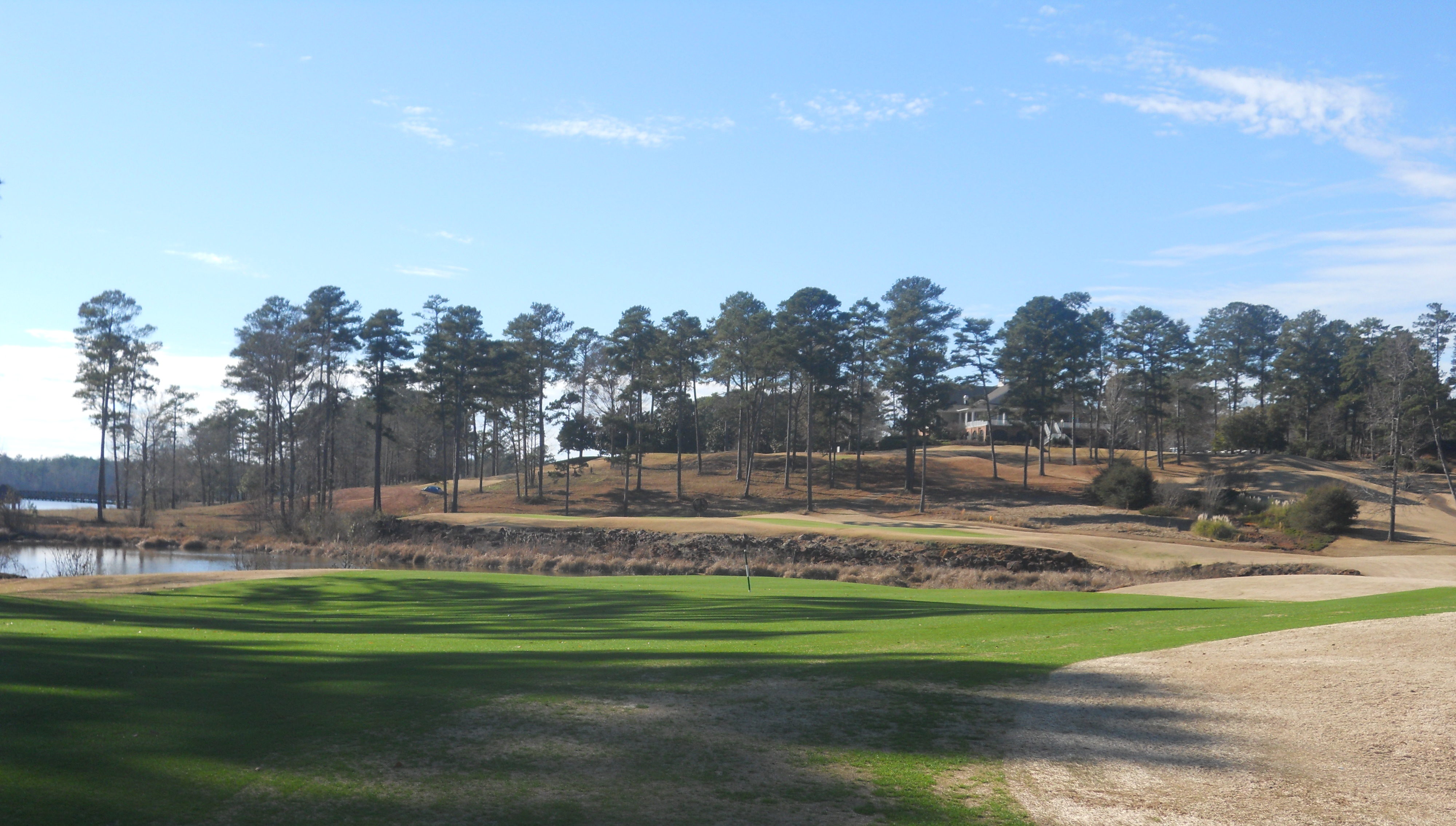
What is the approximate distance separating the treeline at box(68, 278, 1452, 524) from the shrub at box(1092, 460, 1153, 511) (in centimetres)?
973

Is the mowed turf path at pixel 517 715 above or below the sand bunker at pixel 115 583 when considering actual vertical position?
above

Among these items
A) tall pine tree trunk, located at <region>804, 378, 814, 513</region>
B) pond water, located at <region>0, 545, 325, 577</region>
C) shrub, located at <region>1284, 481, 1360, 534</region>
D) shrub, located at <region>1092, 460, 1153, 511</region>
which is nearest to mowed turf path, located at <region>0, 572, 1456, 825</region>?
pond water, located at <region>0, 545, 325, 577</region>

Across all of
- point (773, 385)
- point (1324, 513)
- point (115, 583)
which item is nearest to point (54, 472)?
point (773, 385)

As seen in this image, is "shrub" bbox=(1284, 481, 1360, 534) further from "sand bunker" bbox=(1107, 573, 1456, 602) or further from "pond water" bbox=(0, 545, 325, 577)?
"pond water" bbox=(0, 545, 325, 577)

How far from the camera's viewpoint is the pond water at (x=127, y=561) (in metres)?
33.7

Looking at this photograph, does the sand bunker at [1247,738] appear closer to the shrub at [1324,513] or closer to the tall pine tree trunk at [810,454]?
the shrub at [1324,513]

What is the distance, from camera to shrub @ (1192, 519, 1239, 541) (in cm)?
4344

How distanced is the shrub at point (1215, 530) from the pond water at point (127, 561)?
39.4 metres

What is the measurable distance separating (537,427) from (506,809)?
A: 63.7 meters

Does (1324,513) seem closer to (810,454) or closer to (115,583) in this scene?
(810,454)

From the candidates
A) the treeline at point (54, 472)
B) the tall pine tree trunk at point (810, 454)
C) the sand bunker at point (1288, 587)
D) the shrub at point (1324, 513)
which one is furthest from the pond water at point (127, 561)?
the treeline at point (54, 472)

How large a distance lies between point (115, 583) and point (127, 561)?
1864cm

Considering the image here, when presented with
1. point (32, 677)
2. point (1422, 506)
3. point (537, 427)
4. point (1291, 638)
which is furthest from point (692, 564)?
point (1422, 506)

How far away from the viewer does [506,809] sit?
5816mm
